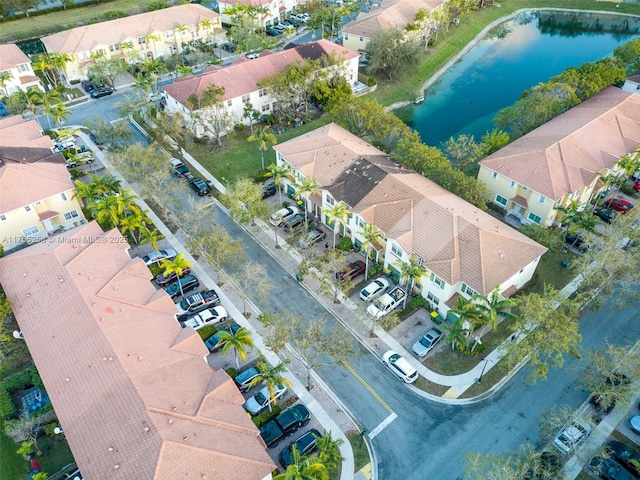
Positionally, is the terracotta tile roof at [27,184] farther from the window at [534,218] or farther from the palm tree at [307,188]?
the window at [534,218]

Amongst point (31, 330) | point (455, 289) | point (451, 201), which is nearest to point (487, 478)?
point (455, 289)

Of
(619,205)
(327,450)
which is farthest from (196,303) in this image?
(619,205)

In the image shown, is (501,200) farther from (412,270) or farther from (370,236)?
(412,270)

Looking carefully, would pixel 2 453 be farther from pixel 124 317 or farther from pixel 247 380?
pixel 247 380

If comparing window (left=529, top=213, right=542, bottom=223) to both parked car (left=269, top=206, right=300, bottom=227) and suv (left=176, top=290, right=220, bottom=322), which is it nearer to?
parked car (left=269, top=206, right=300, bottom=227)

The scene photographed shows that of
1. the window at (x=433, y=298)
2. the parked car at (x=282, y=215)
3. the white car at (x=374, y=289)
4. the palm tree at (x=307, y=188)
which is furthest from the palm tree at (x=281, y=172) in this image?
the window at (x=433, y=298)
